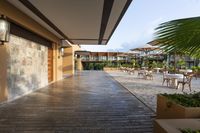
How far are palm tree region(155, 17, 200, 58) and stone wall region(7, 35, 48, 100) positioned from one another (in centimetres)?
530

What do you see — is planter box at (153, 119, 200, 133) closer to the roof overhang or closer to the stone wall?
the roof overhang

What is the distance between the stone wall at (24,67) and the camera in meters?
6.36

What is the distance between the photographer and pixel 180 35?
1.73 metres

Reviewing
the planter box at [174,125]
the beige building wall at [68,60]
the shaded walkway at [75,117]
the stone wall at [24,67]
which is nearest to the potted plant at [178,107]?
the planter box at [174,125]

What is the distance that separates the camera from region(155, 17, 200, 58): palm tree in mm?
1681

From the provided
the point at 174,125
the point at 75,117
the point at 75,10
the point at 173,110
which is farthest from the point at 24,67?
the point at 174,125

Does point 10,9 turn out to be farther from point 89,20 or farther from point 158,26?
point 158,26

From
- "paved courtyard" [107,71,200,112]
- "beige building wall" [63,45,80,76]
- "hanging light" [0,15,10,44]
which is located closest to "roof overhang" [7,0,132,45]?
"hanging light" [0,15,10,44]

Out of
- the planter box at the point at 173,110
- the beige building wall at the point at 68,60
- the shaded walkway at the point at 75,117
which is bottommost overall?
the shaded walkway at the point at 75,117

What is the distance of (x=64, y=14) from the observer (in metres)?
6.21

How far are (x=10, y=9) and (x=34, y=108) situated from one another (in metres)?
2.65

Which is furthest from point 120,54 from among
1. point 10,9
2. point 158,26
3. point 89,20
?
point 158,26

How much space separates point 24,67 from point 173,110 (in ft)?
18.7

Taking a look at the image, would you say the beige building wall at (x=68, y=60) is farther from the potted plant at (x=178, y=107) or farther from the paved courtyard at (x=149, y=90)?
the potted plant at (x=178, y=107)
